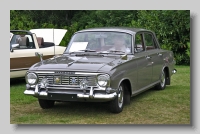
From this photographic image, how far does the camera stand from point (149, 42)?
9078mm

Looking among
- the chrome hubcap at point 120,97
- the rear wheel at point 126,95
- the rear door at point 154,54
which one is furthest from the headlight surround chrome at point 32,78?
the rear door at point 154,54

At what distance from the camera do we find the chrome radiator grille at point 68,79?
257 inches

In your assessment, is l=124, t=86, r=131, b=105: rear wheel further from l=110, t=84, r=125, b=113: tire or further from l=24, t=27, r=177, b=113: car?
l=110, t=84, r=125, b=113: tire

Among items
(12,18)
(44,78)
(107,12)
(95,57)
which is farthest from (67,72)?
(107,12)

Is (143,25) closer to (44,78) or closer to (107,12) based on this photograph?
(107,12)

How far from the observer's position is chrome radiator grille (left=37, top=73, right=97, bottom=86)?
21.4 feet

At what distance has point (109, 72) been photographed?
6523 mm

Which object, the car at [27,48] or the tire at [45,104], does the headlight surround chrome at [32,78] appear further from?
the car at [27,48]

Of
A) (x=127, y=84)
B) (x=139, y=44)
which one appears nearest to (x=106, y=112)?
(x=127, y=84)

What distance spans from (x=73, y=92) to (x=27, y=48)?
174 inches

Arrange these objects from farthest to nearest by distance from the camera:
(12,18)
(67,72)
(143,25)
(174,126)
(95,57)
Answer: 1. (143,25)
2. (12,18)
3. (95,57)
4. (67,72)
5. (174,126)

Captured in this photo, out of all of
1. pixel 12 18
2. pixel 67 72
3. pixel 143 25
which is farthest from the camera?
pixel 143 25

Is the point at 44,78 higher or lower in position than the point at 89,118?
higher

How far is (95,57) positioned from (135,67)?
2.72ft
